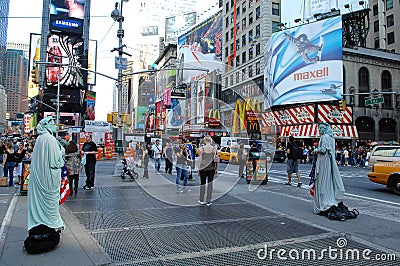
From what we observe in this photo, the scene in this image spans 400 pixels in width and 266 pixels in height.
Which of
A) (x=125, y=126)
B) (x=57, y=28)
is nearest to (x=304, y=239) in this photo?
(x=125, y=126)

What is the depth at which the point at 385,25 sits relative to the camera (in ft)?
152

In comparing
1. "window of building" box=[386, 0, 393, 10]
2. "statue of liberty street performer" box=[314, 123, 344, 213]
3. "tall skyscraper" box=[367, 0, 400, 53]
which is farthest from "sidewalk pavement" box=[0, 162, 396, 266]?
"window of building" box=[386, 0, 393, 10]

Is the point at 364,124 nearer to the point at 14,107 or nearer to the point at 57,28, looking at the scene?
the point at 57,28

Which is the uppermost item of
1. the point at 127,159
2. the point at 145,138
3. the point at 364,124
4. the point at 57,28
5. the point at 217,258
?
the point at 57,28

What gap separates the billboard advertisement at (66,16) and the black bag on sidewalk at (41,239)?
A: 205ft

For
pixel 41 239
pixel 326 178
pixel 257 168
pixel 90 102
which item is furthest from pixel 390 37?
pixel 90 102

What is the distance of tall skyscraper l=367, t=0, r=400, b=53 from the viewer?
44188 millimetres

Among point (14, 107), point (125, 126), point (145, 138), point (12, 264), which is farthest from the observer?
point (14, 107)

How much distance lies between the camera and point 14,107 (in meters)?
120

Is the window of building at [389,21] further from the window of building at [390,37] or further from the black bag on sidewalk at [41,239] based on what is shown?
the black bag on sidewalk at [41,239]

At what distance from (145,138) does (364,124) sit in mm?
32663

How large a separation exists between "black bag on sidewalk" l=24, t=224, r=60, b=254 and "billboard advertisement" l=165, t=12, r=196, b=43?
105615 millimetres

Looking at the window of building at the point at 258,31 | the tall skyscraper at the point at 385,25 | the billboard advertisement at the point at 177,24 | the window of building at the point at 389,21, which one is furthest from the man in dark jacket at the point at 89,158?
the billboard advertisement at the point at 177,24

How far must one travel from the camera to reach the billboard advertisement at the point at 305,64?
3300 centimetres
